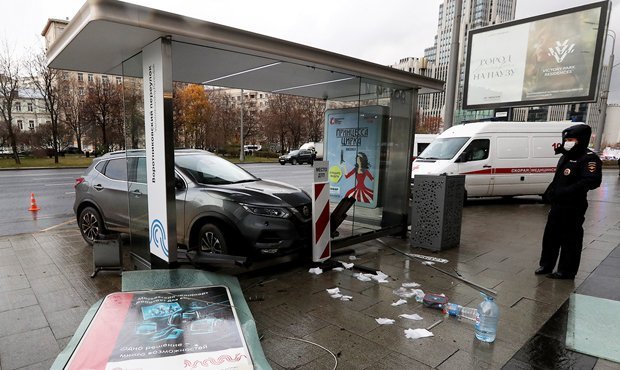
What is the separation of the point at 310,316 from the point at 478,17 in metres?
19.2

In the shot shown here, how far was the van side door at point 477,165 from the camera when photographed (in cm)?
1082

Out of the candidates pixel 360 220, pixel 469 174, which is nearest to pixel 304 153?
pixel 469 174

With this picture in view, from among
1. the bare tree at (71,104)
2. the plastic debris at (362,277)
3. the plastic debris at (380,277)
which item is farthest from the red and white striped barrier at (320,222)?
the bare tree at (71,104)

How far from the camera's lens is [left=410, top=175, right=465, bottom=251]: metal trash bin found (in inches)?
240

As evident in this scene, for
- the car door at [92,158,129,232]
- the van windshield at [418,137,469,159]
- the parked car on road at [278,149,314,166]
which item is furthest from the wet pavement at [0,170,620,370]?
the parked car on road at [278,149,314,166]

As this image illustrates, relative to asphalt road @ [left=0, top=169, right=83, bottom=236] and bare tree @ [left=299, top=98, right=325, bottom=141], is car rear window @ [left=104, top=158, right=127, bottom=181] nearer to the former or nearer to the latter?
asphalt road @ [left=0, top=169, right=83, bottom=236]

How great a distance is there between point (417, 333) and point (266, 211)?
2395 millimetres

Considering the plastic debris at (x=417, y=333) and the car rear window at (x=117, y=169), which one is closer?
the plastic debris at (x=417, y=333)

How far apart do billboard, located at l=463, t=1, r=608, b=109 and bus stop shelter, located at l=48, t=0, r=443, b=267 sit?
10938 mm

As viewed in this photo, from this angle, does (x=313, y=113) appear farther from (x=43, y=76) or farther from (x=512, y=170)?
(x=512, y=170)

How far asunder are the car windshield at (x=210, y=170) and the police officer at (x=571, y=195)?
14.7 ft

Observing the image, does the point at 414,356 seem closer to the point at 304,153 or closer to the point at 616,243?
the point at 616,243

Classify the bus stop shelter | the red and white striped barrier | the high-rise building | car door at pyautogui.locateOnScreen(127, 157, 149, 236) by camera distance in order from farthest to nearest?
the high-rise building, the red and white striped barrier, car door at pyautogui.locateOnScreen(127, 157, 149, 236), the bus stop shelter

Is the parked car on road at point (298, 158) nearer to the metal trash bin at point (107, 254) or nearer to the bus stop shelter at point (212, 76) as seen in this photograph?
the bus stop shelter at point (212, 76)
